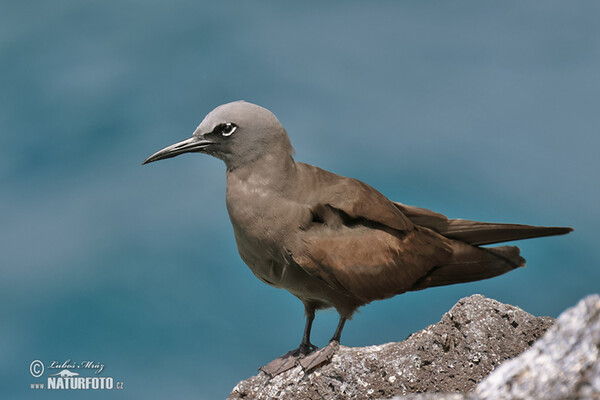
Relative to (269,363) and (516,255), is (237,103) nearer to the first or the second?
(269,363)

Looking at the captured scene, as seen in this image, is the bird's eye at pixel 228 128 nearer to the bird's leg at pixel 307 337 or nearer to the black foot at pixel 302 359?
the bird's leg at pixel 307 337

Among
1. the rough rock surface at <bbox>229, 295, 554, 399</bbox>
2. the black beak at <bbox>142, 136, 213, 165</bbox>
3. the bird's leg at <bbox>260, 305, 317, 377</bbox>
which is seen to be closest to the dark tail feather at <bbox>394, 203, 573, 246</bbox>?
the rough rock surface at <bbox>229, 295, 554, 399</bbox>

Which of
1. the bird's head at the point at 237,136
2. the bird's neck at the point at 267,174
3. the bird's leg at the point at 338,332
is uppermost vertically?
the bird's head at the point at 237,136

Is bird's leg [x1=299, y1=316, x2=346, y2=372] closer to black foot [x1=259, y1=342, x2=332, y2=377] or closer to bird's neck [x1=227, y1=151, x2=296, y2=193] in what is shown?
black foot [x1=259, y1=342, x2=332, y2=377]

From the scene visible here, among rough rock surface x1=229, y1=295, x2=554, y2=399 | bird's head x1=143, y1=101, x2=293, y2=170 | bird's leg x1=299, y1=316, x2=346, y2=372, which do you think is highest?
bird's head x1=143, y1=101, x2=293, y2=170

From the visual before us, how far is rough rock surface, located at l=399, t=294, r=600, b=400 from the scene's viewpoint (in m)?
2.29

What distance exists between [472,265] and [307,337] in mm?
1615

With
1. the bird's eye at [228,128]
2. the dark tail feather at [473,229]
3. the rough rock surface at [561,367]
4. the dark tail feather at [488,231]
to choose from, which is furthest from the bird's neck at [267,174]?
the rough rock surface at [561,367]

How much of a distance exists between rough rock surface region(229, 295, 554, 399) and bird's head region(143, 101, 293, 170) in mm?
1895

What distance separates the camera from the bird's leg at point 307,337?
582 centimetres

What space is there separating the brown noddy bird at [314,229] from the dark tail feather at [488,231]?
1 cm

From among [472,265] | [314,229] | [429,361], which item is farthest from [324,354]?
[472,265]

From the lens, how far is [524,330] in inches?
217

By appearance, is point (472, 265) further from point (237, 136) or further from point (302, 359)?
point (237, 136)
